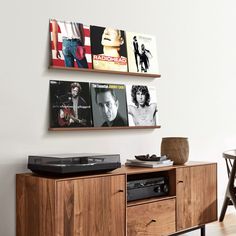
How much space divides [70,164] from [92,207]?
0.30 meters

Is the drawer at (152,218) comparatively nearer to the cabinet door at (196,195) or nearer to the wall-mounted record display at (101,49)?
the cabinet door at (196,195)

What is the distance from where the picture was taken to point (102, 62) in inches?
135

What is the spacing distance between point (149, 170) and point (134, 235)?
1.52 feet

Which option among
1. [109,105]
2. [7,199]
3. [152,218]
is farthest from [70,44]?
[152,218]

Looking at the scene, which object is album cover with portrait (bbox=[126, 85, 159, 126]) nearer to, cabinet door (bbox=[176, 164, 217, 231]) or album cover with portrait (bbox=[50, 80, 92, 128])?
album cover with portrait (bbox=[50, 80, 92, 128])

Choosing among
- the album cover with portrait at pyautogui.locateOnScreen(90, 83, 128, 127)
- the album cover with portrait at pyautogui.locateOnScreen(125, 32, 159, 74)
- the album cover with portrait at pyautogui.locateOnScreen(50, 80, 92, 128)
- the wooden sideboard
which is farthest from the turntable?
the album cover with portrait at pyautogui.locateOnScreen(125, 32, 159, 74)

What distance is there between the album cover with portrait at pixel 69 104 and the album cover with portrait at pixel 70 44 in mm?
148

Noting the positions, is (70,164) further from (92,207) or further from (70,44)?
(70,44)

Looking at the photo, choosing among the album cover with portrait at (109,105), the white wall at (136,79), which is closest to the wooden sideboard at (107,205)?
the white wall at (136,79)

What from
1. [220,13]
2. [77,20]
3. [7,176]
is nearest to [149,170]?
[7,176]

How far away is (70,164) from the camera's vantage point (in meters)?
2.78

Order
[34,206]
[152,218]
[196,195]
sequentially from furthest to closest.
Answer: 1. [196,195]
2. [152,218]
3. [34,206]

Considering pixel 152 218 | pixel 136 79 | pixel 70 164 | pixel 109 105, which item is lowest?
pixel 152 218

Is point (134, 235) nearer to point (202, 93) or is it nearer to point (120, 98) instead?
point (120, 98)
